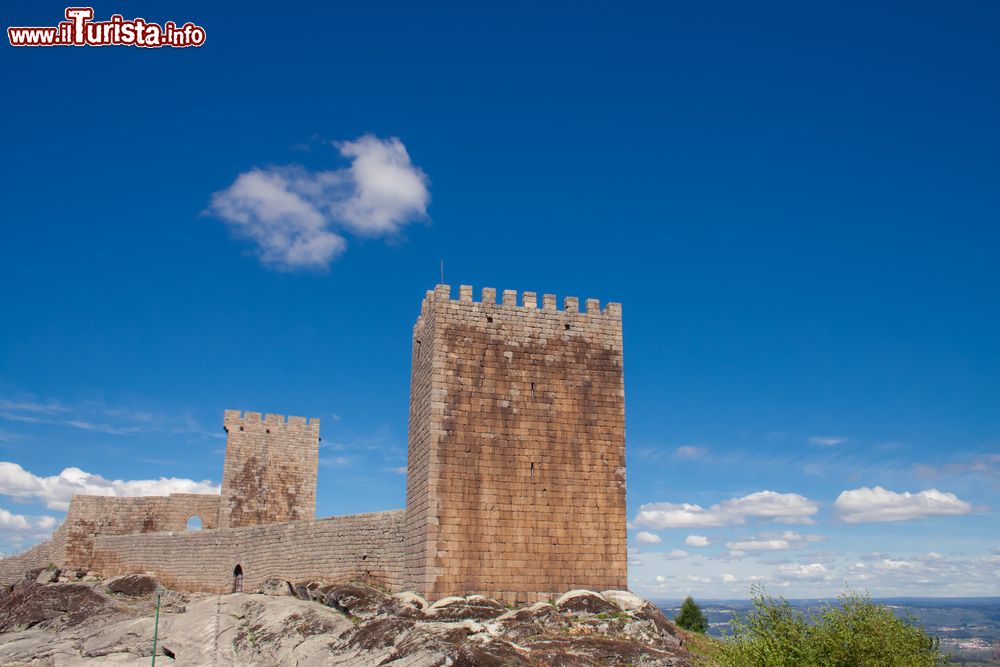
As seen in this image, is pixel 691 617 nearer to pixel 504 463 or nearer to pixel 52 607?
pixel 504 463

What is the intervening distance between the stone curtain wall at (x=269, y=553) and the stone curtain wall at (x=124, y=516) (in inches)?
34.3

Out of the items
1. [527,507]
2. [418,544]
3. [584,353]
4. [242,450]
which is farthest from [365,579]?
[242,450]

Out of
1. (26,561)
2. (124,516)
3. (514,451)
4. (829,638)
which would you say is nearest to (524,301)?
(514,451)

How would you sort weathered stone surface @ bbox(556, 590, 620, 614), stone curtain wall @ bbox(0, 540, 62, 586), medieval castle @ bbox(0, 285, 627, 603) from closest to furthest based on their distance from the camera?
1. weathered stone surface @ bbox(556, 590, 620, 614)
2. medieval castle @ bbox(0, 285, 627, 603)
3. stone curtain wall @ bbox(0, 540, 62, 586)

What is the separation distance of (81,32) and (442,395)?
42.0 feet

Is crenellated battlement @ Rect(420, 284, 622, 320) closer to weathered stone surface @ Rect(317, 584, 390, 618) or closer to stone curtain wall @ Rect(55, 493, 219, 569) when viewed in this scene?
weathered stone surface @ Rect(317, 584, 390, 618)

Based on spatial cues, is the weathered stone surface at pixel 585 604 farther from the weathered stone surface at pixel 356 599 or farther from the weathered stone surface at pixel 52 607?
the weathered stone surface at pixel 52 607

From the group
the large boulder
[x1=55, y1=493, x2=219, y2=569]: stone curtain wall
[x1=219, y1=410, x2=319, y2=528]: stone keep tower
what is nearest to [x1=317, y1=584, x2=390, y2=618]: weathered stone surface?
Answer: the large boulder

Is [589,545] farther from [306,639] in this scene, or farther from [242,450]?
[242,450]

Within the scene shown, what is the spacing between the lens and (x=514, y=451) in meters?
21.3

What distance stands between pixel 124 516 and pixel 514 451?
26.7 metres

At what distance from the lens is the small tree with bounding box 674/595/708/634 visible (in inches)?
1731

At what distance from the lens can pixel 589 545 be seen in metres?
21.3

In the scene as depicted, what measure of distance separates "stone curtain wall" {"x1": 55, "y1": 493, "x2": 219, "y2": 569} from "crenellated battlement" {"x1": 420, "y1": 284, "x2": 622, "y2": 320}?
2267 centimetres
